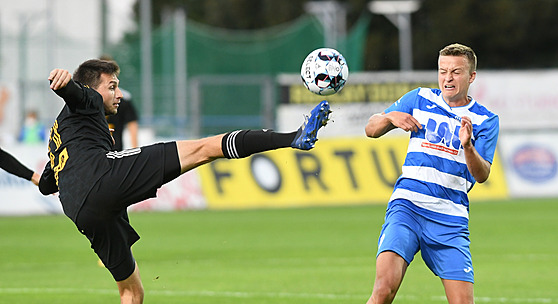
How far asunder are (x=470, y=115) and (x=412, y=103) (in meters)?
0.43

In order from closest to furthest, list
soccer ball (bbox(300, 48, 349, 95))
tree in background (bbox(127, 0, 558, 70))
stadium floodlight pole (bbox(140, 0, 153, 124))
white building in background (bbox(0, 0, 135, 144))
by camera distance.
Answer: soccer ball (bbox(300, 48, 349, 95)), white building in background (bbox(0, 0, 135, 144)), stadium floodlight pole (bbox(140, 0, 153, 124)), tree in background (bbox(127, 0, 558, 70))

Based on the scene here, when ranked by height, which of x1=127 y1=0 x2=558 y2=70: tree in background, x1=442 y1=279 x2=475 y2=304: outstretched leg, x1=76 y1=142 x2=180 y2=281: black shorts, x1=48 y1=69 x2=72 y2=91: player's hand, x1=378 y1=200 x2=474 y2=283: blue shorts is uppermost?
x1=127 y1=0 x2=558 y2=70: tree in background

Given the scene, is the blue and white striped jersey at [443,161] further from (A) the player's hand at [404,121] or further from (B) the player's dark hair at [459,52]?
(B) the player's dark hair at [459,52]

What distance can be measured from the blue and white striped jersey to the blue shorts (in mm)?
73

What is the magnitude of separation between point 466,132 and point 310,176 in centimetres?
1701

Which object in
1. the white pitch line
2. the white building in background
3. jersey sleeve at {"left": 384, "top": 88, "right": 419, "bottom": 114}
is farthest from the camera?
the white building in background

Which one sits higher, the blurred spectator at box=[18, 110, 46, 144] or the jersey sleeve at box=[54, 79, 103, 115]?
the blurred spectator at box=[18, 110, 46, 144]

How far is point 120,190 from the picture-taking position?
7.02 m

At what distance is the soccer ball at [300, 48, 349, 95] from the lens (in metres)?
7.50

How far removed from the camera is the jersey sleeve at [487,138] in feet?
23.1

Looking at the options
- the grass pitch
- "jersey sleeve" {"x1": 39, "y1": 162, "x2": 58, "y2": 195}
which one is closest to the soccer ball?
"jersey sleeve" {"x1": 39, "y1": 162, "x2": 58, "y2": 195}

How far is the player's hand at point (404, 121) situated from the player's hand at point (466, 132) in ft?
1.45

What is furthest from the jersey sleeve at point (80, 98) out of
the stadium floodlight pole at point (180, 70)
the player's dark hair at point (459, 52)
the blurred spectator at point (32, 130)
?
the stadium floodlight pole at point (180, 70)

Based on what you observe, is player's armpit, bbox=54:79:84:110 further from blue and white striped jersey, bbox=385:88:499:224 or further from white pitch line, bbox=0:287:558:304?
Result: white pitch line, bbox=0:287:558:304
